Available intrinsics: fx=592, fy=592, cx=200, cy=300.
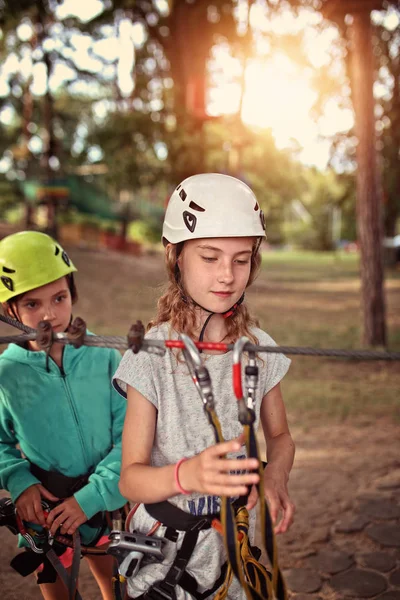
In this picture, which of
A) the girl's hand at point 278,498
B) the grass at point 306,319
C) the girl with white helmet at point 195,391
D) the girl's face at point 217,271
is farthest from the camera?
the grass at point 306,319

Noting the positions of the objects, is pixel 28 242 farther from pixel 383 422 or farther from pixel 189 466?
pixel 383 422

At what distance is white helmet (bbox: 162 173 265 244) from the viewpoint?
2076 mm

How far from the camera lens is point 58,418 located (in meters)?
2.58

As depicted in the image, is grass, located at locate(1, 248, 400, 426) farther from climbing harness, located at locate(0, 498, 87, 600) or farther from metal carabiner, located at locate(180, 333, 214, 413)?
climbing harness, located at locate(0, 498, 87, 600)

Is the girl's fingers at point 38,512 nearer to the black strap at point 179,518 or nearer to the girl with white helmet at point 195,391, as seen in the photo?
the girl with white helmet at point 195,391

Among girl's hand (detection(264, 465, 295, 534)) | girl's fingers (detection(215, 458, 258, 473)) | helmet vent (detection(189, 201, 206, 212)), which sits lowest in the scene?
girl's hand (detection(264, 465, 295, 534))

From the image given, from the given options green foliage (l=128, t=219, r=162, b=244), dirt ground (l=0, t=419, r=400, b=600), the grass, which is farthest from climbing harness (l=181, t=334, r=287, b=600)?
green foliage (l=128, t=219, r=162, b=244)

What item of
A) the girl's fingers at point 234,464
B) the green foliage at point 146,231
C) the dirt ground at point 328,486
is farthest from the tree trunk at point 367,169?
the green foliage at point 146,231

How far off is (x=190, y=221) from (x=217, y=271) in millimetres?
215

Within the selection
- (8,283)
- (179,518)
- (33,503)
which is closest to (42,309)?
(8,283)

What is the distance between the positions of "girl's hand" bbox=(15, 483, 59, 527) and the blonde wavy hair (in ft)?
2.98

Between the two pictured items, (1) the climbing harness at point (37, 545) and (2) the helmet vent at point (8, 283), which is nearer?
(1) the climbing harness at point (37, 545)

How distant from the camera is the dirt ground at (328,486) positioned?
3.76 metres

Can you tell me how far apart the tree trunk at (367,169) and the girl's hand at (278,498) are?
9120 millimetres
